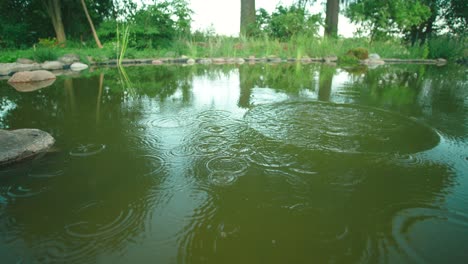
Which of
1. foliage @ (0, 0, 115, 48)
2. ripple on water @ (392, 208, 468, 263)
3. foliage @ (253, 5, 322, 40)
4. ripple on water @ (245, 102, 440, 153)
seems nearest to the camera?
ripple on water @ (392, 208, 468, 263)

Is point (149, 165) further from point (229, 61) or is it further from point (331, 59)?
point (331, 59)

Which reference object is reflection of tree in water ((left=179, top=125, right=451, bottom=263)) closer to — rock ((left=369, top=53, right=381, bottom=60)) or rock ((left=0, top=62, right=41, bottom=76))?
rock ((left=0, top=62, right=41, bottom=76))

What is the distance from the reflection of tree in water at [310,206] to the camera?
1.02 m

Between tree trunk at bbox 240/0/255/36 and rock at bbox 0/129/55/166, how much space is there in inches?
492

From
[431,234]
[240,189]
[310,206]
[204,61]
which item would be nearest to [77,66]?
[204,61]

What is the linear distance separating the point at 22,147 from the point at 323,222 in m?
2.05

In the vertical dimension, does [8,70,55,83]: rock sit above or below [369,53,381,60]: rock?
below

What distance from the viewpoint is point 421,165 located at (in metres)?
1.71

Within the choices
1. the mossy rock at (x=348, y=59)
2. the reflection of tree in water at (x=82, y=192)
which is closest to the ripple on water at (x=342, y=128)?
the reflection of tree in water at (x=82, y=192)

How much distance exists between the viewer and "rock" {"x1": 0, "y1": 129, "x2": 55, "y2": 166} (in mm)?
1747

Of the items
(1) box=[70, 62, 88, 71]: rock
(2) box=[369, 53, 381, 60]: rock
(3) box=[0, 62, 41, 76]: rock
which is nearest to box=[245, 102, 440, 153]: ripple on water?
(3) box=[0, 62, 41, 76]: rock

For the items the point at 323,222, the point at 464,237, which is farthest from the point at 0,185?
the point at 464,237

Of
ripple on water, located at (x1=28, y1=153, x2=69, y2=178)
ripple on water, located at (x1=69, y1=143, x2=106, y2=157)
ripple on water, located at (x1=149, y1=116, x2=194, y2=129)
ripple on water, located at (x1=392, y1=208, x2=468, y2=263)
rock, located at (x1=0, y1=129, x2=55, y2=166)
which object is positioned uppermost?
ripple on water, located at (x1=149, y1=116, x2=194, y2=129)

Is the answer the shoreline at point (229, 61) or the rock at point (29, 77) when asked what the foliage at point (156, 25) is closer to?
the shoreline at point (229, 61)
